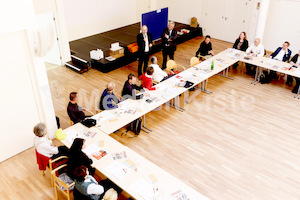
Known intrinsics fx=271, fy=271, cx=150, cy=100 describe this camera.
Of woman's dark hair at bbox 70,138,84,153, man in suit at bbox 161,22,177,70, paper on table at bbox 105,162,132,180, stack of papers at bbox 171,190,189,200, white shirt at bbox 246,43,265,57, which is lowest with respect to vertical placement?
stack of papers at bbox 171,190,189,200

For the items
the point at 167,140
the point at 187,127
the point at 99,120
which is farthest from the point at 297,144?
the point at 99,120

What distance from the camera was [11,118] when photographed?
19.6 ft

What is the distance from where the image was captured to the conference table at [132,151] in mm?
4531

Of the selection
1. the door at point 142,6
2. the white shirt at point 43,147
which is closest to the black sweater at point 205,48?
the door at point 142,6

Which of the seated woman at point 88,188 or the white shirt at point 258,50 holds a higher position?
the white shirt at point 258,50

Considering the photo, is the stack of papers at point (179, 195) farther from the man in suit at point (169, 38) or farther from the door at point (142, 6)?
the door at point (142, 6)

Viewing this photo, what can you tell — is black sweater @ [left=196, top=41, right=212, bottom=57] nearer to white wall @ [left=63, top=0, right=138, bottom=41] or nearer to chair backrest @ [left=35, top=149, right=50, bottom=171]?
white wall @ [left=63, top=0, right=138, bottom=41]

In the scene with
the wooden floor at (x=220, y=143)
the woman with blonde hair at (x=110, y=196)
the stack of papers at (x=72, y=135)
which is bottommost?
the wooden floor at (x=220, y=143)

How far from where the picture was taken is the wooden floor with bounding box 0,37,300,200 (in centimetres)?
564

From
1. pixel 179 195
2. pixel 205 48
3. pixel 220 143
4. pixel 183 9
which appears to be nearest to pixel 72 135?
pixel 179 195

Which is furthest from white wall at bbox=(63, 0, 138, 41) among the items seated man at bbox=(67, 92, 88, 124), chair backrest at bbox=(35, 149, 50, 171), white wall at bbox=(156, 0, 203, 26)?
chair backrest at bbox=(35, 149, 50, 171)

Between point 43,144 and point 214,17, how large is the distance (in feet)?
34.1

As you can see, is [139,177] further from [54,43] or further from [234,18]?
[234,18]

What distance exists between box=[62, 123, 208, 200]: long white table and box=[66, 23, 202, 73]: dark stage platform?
5204mm
